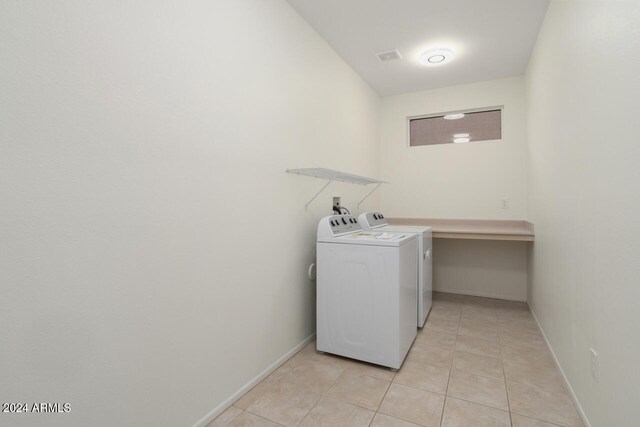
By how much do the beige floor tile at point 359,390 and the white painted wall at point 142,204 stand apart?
1.50 feet

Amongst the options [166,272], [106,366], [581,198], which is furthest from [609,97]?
[106,366]

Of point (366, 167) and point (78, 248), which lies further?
point (366, 167)

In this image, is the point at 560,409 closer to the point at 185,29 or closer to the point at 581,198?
the point at 581,198

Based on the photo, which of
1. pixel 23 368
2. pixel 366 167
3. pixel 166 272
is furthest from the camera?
pixel 366 167

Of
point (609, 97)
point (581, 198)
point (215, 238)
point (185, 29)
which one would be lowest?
point (215, 238)

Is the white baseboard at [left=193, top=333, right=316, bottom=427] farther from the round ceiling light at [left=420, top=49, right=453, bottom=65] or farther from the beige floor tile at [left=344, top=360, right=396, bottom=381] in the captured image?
the round ceiling light at [left=420, top=49, right=453, bottom=65]

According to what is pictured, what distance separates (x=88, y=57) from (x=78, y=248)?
0.64 metres

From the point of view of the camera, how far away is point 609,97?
47.1 inches

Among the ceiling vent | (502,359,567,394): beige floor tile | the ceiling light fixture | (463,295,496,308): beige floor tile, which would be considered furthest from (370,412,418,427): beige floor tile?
the ceiling light fixture

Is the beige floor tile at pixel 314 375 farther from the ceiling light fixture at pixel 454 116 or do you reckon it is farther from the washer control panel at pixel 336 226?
the ceiling light fixture at pixel 454 116

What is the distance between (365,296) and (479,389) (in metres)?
Result: 0.81

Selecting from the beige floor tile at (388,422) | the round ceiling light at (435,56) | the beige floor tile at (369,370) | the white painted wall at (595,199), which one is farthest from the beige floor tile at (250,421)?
the round ceiling light at (435,56)

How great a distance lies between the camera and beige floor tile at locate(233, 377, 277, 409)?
165 cm

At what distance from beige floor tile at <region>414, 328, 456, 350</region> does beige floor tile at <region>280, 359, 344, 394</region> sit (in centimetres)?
76
